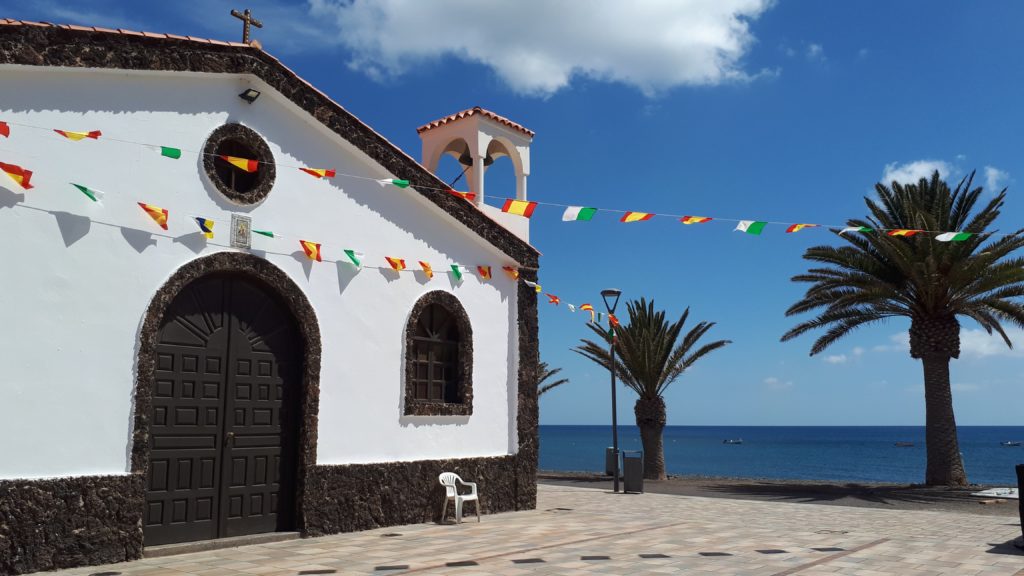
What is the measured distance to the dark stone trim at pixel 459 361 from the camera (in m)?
11.2

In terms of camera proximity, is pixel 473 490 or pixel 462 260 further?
pixel 462 260

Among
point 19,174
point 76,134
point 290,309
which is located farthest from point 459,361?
point 19,174

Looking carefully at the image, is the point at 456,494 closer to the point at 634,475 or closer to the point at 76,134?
the point at 76,134

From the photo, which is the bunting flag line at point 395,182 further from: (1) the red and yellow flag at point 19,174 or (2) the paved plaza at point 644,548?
(2) the paved plaza at point 644,548

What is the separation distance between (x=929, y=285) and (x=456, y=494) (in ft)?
41.3

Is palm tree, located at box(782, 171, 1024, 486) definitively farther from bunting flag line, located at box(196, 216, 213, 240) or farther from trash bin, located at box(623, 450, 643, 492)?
bunting flag line, located at box(196, 216, 213, 240)

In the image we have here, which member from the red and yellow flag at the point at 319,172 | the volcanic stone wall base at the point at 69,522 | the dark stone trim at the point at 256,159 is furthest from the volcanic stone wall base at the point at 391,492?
the red and yellow flag at the point at 319,172

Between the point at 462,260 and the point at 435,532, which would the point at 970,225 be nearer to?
the point at 462,260

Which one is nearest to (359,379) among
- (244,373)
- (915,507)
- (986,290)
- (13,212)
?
(244,373)

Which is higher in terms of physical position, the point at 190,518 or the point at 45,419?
the point at 45,419

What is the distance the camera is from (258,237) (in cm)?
955

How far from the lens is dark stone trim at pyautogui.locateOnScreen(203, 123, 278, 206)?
9203mm

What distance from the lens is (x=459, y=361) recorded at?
1209 centimetres

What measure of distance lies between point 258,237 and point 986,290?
1579 centimetres
